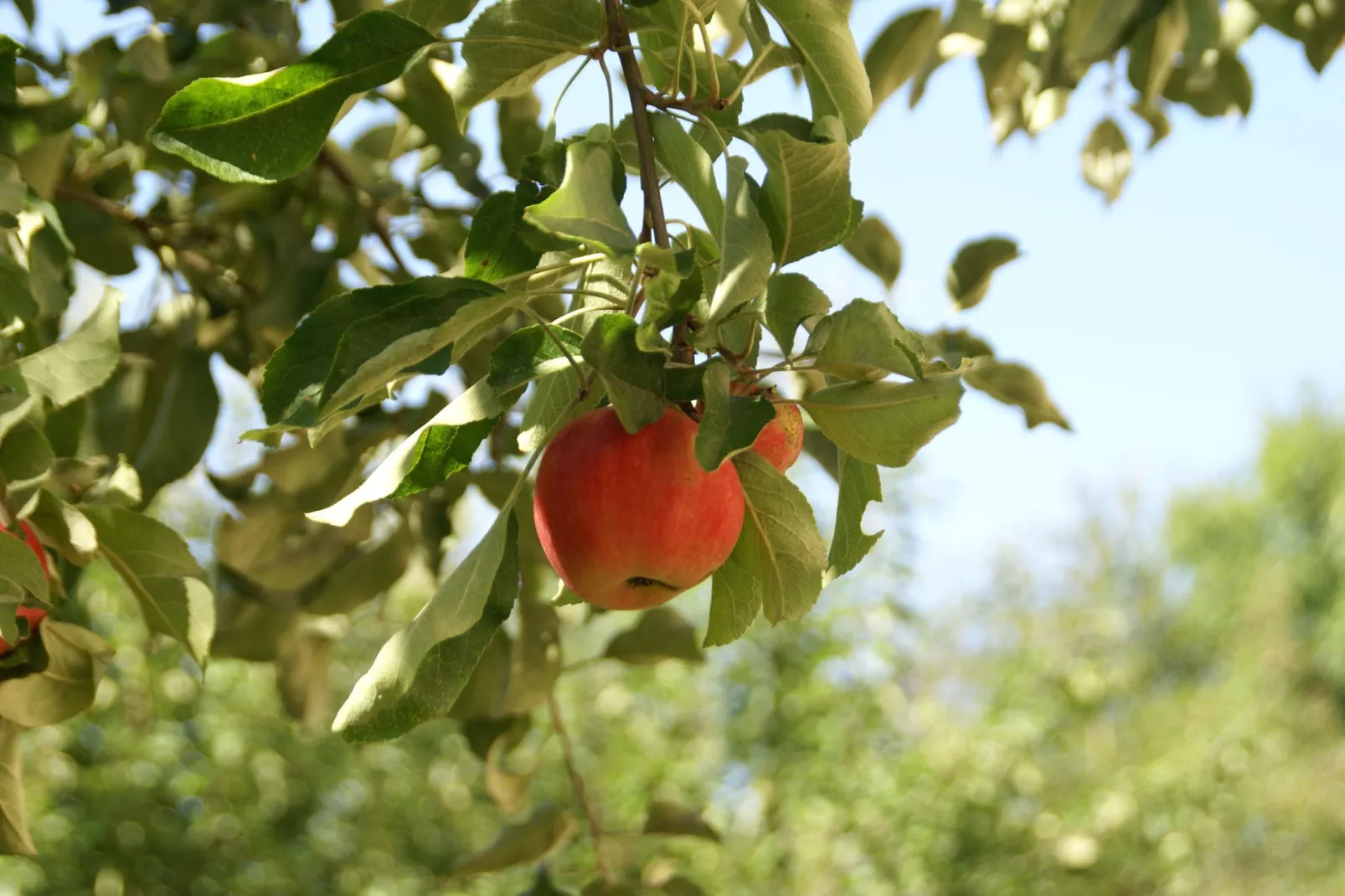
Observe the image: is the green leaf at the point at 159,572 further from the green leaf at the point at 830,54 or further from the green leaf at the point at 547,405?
the green leaf at the point at 830,54

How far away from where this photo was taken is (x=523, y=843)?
1.32m

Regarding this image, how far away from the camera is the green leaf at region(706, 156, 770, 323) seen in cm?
53

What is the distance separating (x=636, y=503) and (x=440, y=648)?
0.13 m

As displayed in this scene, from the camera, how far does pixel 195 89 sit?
0.62m

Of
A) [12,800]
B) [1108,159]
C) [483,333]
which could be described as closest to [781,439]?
[483,333]

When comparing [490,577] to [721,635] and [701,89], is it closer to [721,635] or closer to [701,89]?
[721,635]

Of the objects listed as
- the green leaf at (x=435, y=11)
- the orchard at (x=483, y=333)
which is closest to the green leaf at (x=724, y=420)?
the orchard at (x=483, y=333)

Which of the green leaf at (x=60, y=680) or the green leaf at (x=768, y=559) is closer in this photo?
the green leaf at (x=768, y=559)

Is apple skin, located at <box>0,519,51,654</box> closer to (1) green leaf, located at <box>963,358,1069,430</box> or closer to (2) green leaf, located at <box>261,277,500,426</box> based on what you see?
(2) green leaf, located at <box>261,277,500,426</box>

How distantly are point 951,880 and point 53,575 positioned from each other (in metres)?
4.05

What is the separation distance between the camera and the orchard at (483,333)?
58 cm

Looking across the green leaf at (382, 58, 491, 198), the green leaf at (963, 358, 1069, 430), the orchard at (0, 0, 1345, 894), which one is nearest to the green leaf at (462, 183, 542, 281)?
the orchard at (0, 0, 1345, 894)

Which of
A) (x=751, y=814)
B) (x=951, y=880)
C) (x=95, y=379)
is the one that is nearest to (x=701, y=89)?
(x=95, y=379)

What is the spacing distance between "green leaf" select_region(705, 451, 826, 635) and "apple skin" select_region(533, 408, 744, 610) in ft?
0.08
